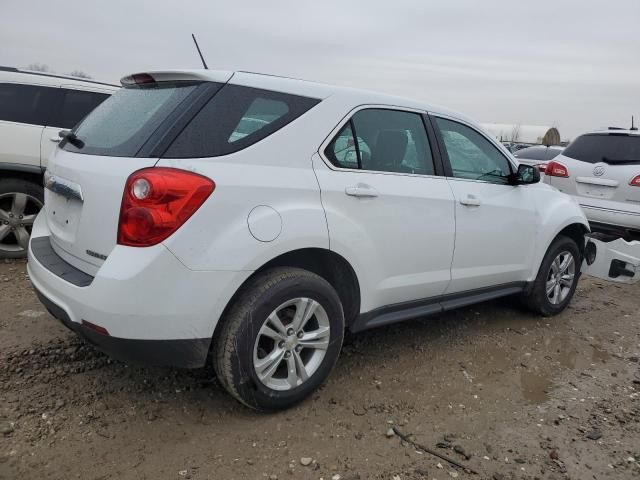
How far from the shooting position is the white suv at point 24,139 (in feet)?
16.7

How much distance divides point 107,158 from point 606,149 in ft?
20.1

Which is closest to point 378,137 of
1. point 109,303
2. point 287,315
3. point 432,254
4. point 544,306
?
point 432,254

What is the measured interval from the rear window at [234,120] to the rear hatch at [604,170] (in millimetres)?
4897

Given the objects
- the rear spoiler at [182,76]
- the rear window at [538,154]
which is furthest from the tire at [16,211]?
the rear window at [538,154]

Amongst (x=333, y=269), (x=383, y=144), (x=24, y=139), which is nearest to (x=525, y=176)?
(x=383, y=144)

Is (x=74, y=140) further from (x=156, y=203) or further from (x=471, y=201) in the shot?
(x=471, y=201)

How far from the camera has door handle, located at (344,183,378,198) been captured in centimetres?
286

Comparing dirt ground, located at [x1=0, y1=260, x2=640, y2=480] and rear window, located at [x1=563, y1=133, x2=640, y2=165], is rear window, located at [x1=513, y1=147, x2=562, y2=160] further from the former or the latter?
dirt ground, located at [x1=0, y1=260, x2=640, y2=480]

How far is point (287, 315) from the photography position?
2.79 m

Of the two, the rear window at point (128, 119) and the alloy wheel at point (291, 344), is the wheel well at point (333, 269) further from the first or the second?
the rear window at point (128, 119)

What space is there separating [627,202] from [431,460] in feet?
16.1

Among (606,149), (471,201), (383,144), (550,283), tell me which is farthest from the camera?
(606,149)

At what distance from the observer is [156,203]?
228 cm

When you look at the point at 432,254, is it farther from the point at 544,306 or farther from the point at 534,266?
the point at 544,306
